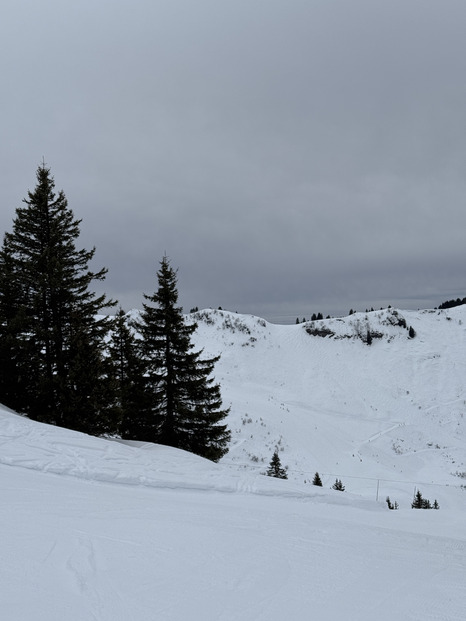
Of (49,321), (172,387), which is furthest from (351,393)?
(49,321)

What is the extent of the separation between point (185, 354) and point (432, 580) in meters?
13.7

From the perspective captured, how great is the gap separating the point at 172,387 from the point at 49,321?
20.1 feet

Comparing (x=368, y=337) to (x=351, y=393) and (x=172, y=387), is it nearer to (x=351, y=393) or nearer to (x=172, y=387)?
(x=351, y=393)

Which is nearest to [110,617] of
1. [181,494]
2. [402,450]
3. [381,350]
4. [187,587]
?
[187,587]

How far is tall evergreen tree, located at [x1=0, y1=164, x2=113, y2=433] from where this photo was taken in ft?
43.7

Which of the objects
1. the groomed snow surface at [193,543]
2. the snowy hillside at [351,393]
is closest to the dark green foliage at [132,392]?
the groomed snow surface at [193,543]

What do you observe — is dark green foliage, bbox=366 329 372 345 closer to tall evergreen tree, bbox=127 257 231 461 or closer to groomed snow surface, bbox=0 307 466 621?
tall evergreen tree, bbox=127 257 231 461

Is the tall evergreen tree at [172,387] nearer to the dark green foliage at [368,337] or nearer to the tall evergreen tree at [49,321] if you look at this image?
the tall evergreen tree at [49,321]

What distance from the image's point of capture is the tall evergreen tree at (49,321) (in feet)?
43.7

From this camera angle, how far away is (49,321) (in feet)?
48.5

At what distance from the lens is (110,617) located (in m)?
2.81

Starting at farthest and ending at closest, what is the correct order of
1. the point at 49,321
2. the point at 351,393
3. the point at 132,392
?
1. the point at 351,393
2. the point at 132,392
3. the point at 49,321

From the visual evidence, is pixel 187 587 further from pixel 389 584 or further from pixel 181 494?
pixel 181 494

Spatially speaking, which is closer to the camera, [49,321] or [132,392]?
[49,321]
